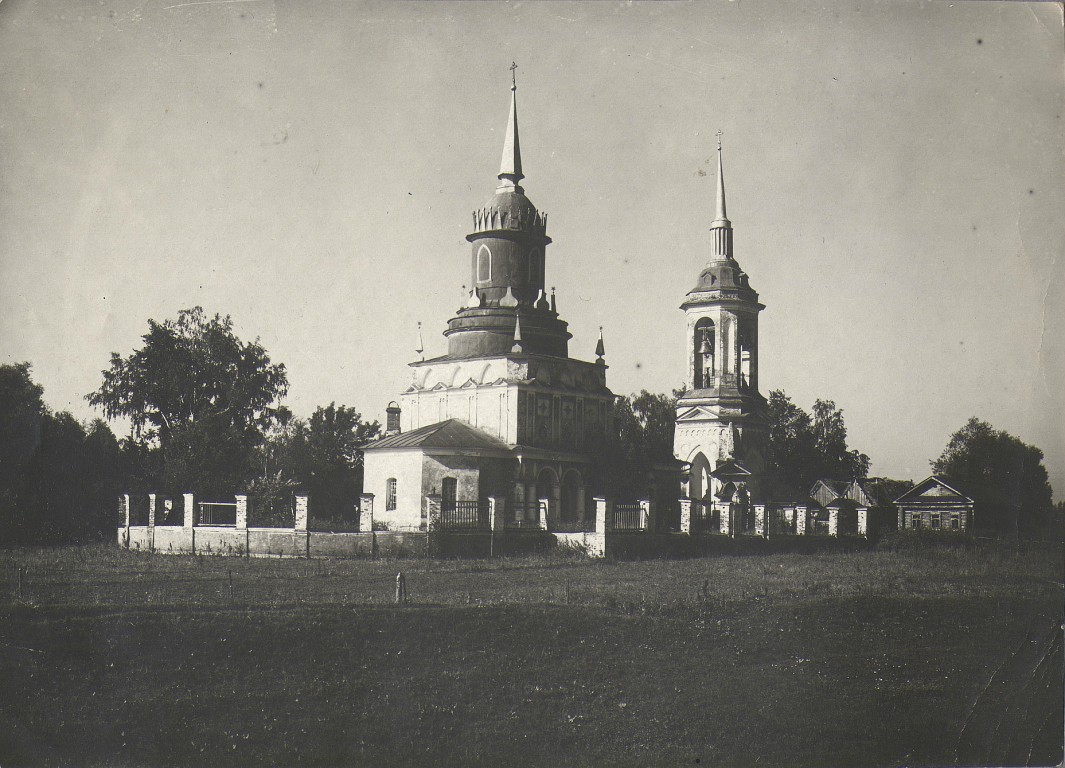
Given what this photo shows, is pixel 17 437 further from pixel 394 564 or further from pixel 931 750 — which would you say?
pixel 931 750

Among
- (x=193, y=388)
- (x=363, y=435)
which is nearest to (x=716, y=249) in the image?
(x=363, y=435)

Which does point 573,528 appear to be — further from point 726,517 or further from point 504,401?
point 504,401

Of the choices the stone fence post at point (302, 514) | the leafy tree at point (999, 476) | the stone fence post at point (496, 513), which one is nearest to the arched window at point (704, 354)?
the stone fence post at point (496, 513)

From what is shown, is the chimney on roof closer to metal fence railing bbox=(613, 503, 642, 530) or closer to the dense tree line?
the dense tree line

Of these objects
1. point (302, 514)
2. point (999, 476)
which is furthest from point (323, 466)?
point (999, 476)

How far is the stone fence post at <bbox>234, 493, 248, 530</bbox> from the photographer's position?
23531 millimetres

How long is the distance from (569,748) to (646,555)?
1397cm

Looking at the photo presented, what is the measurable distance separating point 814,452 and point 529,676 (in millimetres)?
34957

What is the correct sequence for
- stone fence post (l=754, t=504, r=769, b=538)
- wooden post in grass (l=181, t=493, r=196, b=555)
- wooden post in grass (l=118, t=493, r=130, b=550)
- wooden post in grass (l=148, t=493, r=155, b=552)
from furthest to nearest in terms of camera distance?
stone fence post (l=754, t=504, r=769, b=538) → wooden post in grass (l=118, t=493, r=130, b=550) → wooden post in grass (l=148, t=493, r=155, b=552) → wooden post in grass (l=181, t=493, r=196, b=555)

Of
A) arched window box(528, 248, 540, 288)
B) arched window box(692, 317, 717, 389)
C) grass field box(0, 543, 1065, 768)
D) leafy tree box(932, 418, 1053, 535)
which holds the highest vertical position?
arched window box(528, 248, 540, 288)

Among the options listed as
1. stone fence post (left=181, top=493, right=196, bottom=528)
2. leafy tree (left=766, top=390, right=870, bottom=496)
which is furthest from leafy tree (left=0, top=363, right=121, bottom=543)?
leafy tree (left=766, top=390, right=870, bottom=496)

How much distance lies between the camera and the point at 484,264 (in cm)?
3312

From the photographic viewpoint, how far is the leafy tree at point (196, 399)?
3111cm

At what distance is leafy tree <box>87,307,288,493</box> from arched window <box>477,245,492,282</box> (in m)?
8.07
